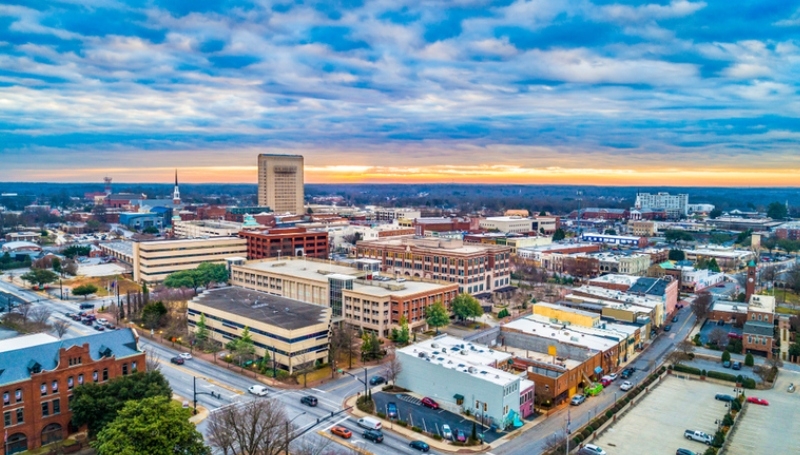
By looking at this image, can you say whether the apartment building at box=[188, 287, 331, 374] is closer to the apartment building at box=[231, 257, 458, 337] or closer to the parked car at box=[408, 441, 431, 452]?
the apartment building at box=[231, 257, 458, 337]

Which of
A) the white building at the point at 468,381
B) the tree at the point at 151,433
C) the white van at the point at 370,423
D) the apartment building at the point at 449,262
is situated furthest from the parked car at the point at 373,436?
the apartment building at the point at 449,262

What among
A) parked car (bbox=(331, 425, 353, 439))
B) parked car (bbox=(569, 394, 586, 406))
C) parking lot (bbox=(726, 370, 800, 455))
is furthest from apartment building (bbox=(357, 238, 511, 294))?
parked car (bbox=(331, 425, 353, 439))

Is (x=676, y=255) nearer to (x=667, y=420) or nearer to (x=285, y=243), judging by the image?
(x=285, y=243)

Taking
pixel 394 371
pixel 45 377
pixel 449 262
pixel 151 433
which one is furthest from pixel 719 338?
pixel 45 377

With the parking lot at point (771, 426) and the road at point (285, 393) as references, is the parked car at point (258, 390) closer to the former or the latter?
the road at point (285, 393)

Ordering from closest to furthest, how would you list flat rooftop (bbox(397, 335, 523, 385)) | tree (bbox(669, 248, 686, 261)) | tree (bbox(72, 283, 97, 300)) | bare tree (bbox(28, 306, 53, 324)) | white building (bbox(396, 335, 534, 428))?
white building (bbox(396, 335, 534, 428)), flat rooftop (bbox(397, 335, 523, 385)), bare tree (bbox(28, 306, 53, 324)), tree (bbox(72, 283, 97, 300)), tree (bbox(669, 248, 686, 261))
